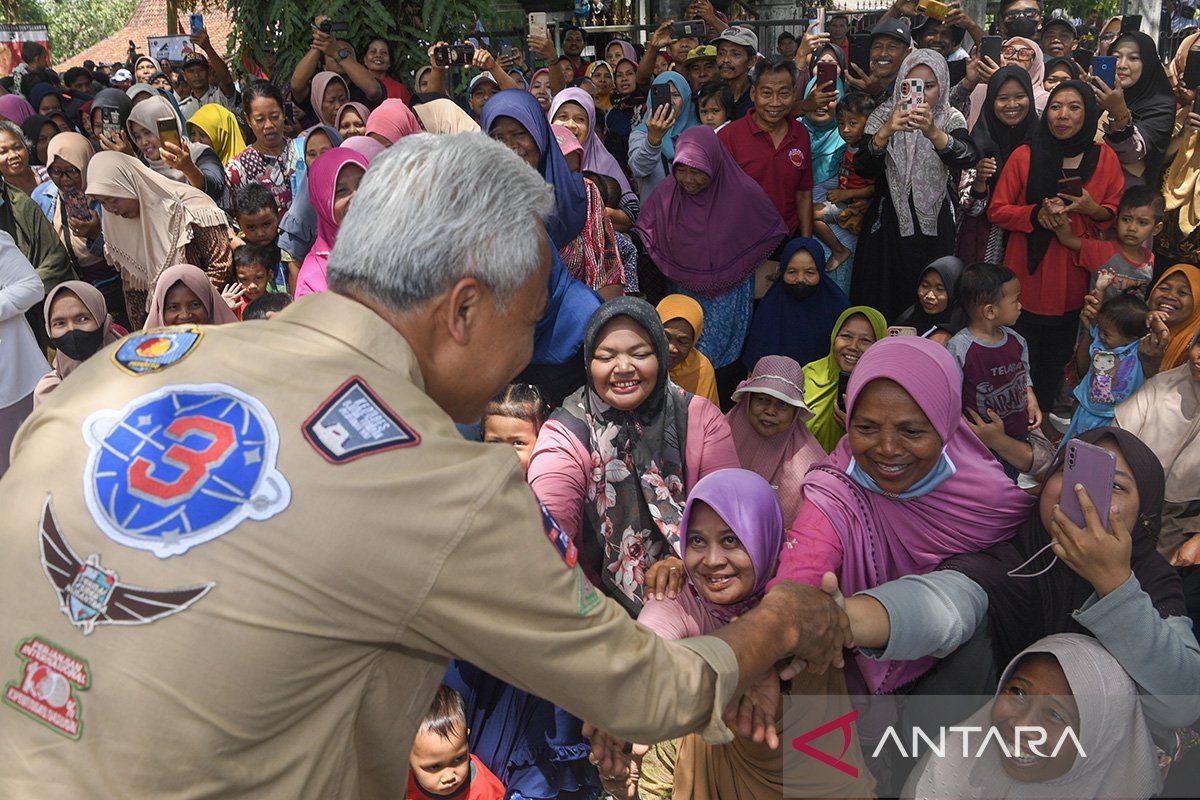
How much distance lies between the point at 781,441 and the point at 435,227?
105 inches

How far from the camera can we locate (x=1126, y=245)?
196 inches

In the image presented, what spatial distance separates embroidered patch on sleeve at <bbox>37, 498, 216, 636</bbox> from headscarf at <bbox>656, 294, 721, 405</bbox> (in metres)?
3.22

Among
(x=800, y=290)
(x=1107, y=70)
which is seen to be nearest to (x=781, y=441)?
(x=800, y=290)

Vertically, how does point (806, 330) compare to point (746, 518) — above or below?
below

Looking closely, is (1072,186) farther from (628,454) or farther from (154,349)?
(154,349)

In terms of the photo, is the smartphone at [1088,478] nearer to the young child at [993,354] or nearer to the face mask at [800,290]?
the young child at [993,354]

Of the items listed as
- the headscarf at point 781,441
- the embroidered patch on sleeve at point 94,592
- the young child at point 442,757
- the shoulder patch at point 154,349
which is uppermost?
the shoulder patch at point 154,349

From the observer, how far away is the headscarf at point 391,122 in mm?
5406

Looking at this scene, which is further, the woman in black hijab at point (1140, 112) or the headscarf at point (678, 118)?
the headscarf at point (678, 118)

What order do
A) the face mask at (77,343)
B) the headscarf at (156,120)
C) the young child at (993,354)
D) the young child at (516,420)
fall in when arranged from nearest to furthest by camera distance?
the young child at (516,420), the young child at (993,354), the face mask at (77,343), the headscarf at (156,120)

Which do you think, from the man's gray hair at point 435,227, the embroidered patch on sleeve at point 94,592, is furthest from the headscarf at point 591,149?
the embroidered patch on sleeve at point 94,592

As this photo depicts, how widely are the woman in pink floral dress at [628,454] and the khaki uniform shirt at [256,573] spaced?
1.75m

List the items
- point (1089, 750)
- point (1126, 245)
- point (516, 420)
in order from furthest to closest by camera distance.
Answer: point (1126, 245) → point (516, 420) → point (1089, 750)

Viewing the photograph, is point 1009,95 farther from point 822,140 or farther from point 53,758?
point 53,758
